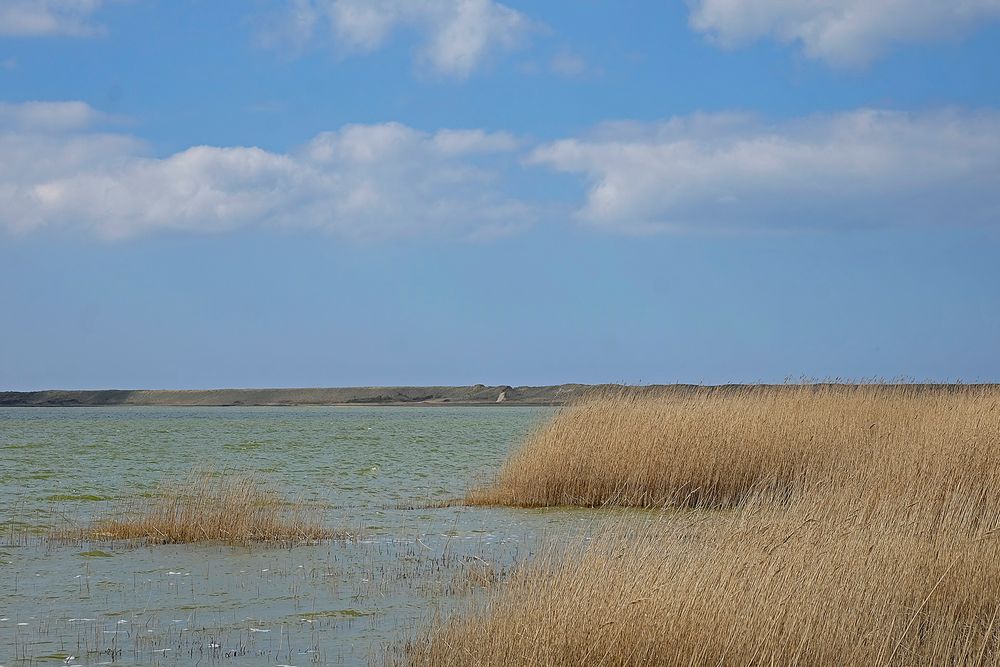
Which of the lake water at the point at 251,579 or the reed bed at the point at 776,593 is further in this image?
the lake water at the point at 251,579

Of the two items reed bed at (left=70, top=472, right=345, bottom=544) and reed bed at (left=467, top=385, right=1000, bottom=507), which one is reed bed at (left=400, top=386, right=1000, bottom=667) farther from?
reed bed at (left=70, top=472, right=345, bottom=544)

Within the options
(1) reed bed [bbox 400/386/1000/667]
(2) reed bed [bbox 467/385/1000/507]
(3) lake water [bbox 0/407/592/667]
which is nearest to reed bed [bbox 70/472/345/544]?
(3) lake water [bbox 0/407/592/667]

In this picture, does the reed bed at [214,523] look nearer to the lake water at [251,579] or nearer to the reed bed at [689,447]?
the lake water at [251,579]

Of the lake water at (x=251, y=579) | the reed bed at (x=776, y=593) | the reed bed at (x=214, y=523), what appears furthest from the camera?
the reed bed at (x=214, y=523)

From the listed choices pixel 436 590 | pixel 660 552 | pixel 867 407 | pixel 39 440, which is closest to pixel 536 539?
pixel 436 590

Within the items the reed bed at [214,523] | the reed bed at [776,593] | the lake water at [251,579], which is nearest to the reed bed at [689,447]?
the lake water at [251,579]

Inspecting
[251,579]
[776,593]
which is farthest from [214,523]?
[776,593]

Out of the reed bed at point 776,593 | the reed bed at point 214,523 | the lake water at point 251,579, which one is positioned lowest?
the lake water at point 251,579

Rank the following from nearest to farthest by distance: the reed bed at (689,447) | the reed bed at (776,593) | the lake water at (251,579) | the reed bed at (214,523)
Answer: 1. the reed bed at (776,593)
2. the lake water at (251,579)
3. the reed bed at (214,523)
4. the reed bed at (689,447)

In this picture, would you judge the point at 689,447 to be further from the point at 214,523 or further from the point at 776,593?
the point at 776,593

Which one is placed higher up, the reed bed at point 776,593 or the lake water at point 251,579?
the reed bed at point 776,593

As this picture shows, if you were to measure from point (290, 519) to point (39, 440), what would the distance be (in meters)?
29.5

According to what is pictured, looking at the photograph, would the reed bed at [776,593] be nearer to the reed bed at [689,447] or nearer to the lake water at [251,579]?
the lake water at [251,579]

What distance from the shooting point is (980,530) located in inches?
310
